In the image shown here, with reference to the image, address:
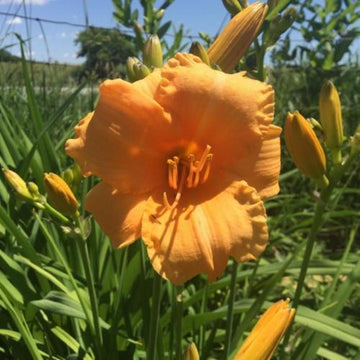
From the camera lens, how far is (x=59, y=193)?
2.42 ft

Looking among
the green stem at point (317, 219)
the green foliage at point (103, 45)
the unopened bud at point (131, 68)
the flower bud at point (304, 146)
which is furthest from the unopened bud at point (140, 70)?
the green foliage at point (103, 45)

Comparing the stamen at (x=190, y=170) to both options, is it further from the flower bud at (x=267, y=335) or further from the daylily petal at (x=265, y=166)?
the flower bud at (x=267, y=335)

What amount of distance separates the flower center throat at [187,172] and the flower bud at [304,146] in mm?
117

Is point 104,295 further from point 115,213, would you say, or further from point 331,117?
point 331,117

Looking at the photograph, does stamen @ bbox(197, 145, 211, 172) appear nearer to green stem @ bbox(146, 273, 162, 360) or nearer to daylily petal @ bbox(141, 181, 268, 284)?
daylily petal @ bbox(141, 181, 268, 284)

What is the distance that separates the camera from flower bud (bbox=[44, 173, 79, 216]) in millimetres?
730

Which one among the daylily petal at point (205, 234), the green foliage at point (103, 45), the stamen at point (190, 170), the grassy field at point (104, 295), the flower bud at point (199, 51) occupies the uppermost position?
the green foliage at point (103, 45)

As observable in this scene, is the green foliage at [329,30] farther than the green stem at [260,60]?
Yes

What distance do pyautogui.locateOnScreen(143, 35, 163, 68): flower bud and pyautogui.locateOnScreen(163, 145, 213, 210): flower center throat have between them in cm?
17

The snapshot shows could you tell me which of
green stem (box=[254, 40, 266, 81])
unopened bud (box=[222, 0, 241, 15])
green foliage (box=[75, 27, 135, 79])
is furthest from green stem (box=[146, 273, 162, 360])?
green foliage (box=[75, 27, 135, 79])

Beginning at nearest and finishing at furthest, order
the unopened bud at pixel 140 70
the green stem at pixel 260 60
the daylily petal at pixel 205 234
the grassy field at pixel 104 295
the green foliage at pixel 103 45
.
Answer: the daylily petal at pixel 205 234 → the unopened bud at pixel 140 70 → the green stem at pixel 260 60 → the grassy field at pixel 104 295 → the green foliage at pixel 103 45

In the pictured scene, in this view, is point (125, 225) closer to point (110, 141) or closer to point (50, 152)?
point (110, 141)

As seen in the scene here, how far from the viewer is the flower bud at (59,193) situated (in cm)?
73

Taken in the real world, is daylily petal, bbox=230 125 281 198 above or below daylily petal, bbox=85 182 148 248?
above
